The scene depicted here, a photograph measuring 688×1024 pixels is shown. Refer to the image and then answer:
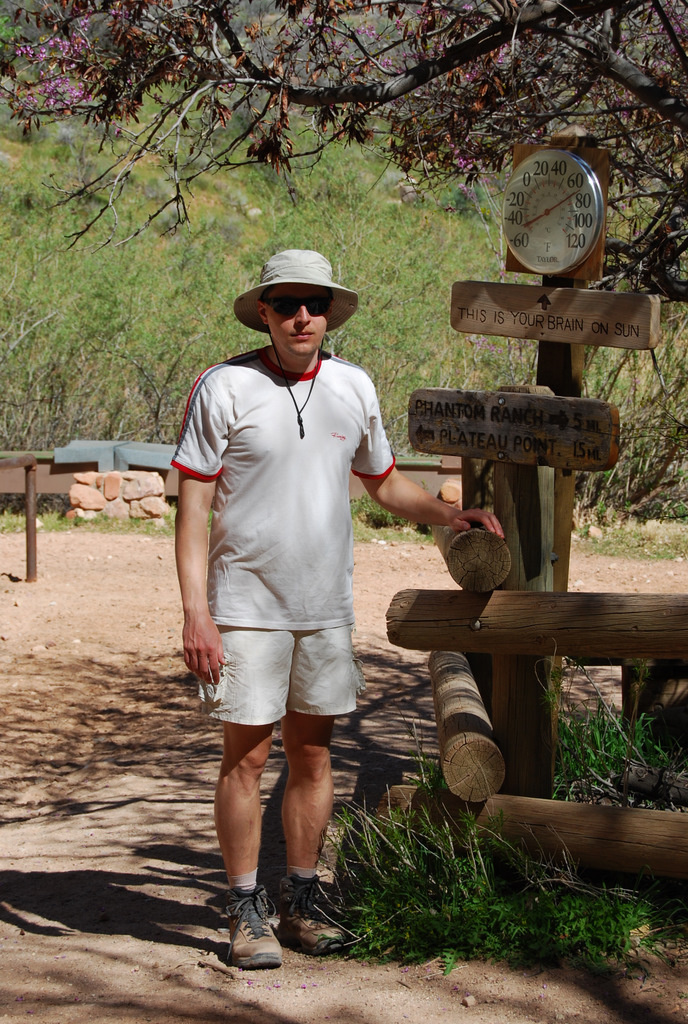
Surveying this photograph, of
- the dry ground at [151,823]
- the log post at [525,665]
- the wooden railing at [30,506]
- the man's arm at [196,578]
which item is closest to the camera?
the dry ground at [151,823]

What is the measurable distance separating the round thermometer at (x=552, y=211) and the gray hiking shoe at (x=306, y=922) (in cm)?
192

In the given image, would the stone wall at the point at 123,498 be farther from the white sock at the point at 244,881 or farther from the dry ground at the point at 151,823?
the white sock at the point at 244,881

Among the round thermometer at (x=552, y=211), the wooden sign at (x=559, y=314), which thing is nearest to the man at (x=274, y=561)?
the wooden sign at (x=559, y=314)

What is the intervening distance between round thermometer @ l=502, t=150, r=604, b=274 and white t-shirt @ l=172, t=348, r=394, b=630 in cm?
79

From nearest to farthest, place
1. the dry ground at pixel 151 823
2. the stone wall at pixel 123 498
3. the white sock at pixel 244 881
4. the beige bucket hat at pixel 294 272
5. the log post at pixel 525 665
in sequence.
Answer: the dry ground at pixel 151 823
the beige bucket hat at pixel 294 272
the white sock at pixel 244 881
the log post at pixel 525 665
the stone wall at pixel 123 498

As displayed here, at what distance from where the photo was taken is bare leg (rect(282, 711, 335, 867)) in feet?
9.62

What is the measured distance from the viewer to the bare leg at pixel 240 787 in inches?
112

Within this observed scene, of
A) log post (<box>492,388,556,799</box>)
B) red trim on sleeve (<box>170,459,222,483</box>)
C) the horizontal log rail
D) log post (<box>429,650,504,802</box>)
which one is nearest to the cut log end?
log post (<box>429,650,504,802</box>)

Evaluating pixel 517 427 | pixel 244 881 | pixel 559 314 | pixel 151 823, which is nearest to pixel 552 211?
pixel 559 314

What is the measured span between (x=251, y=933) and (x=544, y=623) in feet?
3.81

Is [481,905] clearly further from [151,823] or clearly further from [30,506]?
[30,506]

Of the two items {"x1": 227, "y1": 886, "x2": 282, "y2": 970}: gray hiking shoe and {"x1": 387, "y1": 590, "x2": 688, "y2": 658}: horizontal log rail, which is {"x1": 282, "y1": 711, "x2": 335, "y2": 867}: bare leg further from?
{"x1": 387, "y1": 590, "x2": 688, "y2": 658}: horizontal log rail

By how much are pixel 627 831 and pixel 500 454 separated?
1099mm

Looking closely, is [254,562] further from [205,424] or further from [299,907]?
[299,907]
